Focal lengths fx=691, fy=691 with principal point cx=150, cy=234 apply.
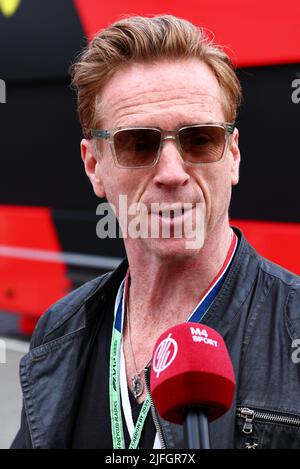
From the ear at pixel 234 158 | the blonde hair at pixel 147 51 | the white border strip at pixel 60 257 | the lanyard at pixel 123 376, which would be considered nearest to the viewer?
the lanyard at pixel 123 376

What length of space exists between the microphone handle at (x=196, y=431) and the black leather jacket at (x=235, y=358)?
11.0 inches

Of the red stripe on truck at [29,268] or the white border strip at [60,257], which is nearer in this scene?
the white border strip at [60,257]

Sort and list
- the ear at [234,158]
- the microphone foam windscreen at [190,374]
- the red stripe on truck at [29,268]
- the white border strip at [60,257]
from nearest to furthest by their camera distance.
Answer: the microphone foam windscreen at [190,374]
the ear at [234,158]
the white border strip at [60,257]
the red stripe on truck at [29,268]

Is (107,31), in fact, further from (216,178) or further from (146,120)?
(216,178)

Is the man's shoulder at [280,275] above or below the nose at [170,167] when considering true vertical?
below

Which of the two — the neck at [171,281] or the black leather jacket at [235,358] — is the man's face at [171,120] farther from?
→ the black leather jacket at [235,358]

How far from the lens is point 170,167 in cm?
157

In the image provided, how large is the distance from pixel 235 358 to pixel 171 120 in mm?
562

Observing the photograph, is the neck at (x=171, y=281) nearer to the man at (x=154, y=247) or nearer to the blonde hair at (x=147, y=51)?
the man at (x=154, y=247)

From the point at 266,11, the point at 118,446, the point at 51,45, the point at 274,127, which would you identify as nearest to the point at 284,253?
the point at 274,127

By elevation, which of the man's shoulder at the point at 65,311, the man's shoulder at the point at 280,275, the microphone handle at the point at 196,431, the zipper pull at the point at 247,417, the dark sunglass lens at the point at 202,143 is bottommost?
the zipper pull at the point at 247,417

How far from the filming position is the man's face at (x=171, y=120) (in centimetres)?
158

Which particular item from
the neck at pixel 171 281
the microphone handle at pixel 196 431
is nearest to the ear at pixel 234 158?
the neck at pixel 171 281
